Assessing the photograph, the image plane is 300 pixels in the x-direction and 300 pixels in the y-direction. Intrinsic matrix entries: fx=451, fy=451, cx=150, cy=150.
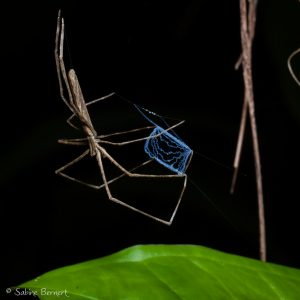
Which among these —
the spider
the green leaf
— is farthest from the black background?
the green leaf

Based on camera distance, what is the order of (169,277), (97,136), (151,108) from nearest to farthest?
(169,277)
(97,136)
(151,108)

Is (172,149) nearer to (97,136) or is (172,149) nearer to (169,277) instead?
(97,136)

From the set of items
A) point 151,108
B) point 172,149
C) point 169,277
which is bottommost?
point 169,277

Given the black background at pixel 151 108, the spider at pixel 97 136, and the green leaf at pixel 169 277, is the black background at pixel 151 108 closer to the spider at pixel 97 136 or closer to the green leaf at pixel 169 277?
the spider at pixel 97 136

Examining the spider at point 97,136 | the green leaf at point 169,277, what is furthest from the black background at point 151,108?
the green leaf at point 169,277

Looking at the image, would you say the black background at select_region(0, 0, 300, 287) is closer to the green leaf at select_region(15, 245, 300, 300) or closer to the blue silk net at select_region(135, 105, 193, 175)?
the blue silk net at select_region(135, 105, 193, 175)

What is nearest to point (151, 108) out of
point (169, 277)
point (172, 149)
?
point (172, 149)

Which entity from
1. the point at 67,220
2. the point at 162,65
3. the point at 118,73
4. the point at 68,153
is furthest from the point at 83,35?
the point at 67,220

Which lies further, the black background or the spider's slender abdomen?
the black background
